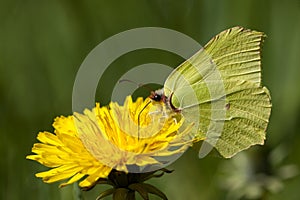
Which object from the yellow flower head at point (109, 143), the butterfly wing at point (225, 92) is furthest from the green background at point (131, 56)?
the yellow flower head at point (109, 143)

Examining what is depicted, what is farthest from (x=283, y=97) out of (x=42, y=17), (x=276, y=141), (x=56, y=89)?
(x=42, y=17)

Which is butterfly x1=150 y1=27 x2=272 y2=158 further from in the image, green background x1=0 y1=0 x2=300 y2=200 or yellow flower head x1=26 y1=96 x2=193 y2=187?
green background x1=0 y1=0 x2=300 y2=200

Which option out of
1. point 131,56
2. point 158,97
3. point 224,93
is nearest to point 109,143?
point 158,97

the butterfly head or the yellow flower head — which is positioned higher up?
the butterfly head

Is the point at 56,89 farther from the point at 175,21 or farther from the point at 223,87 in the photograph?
the point at 223,87

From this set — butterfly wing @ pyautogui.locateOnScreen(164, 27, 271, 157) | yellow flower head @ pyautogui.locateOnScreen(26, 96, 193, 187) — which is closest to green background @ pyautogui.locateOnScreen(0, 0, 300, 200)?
butterfly wing @ pyautogui.locateOnScreen(164, 27, 271, 157)

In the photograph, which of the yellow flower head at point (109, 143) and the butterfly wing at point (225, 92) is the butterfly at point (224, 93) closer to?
the butterfly wing at point (225, 92)
